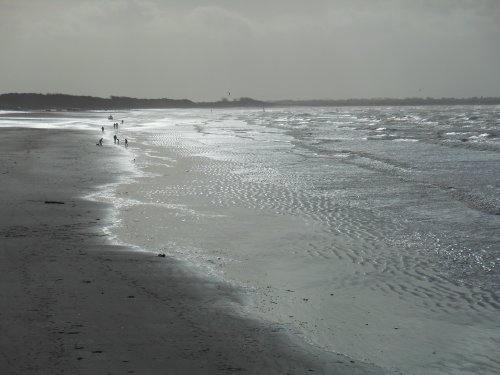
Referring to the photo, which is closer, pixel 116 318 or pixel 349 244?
pixel 116 318

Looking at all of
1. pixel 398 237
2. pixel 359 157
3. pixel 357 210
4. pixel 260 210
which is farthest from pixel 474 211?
pixel 359 157

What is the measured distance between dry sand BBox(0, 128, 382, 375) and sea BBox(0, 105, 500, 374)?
19.8 inches

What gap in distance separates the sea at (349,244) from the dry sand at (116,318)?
50 centimetres

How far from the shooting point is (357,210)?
15750mm

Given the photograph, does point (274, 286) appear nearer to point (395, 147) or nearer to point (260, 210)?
point (260, 210)

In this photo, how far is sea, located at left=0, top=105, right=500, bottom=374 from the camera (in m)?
7.34

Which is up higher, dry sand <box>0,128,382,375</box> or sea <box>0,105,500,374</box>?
dry sand <box>0,128,382,375</box>

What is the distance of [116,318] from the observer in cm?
732

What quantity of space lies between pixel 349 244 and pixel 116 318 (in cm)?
618

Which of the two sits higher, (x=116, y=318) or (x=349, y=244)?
(x=116, y=318)

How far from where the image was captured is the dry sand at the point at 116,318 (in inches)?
239

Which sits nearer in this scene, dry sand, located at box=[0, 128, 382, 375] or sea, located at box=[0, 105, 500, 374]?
dry sand, located at box=[0, 128, 382, 375]

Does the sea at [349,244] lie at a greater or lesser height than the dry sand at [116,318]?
lesser

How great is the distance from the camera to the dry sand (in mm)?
6082
